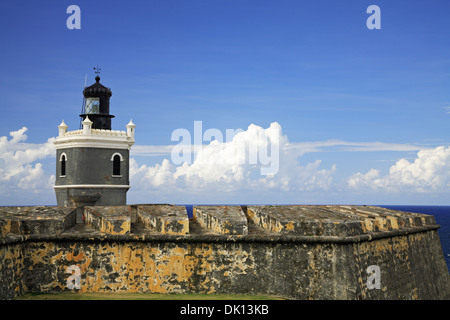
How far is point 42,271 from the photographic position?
31.2 ft

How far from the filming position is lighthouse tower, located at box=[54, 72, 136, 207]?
24.5 metres

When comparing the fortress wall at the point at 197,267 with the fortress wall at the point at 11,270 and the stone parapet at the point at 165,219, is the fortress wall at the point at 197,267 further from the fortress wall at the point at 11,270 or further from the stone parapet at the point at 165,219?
the stone parapet at the point at 165,219

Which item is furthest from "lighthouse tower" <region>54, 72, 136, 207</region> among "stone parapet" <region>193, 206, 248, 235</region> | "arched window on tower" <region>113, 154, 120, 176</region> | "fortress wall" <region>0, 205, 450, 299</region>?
"stone parapet" <region>193, 206, 248, 235</region>

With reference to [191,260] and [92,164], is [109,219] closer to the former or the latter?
[191,260]

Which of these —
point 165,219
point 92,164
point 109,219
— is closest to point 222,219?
point 165,219

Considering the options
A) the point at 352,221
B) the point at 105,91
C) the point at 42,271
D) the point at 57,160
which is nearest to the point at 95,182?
the point at 57,160

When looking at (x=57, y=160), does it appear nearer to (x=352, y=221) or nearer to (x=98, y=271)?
(x=98, y=271)

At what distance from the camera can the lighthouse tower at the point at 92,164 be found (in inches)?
964

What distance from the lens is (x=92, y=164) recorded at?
80.9 feet

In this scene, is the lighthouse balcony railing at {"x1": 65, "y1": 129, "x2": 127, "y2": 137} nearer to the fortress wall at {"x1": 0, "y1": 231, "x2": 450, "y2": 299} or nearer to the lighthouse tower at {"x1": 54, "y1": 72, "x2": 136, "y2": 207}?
the lighthouse tower at {"x1": 54, "y1": 72, "x2": 136, "y2": 207}

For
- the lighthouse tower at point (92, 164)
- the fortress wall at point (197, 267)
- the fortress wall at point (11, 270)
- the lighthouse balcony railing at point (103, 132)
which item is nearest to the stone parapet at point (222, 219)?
the fortress wall at point (197, 267)

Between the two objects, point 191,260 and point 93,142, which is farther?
point 93,142

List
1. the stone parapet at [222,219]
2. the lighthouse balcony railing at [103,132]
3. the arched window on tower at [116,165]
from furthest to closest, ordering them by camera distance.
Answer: the arched window on tower at [116,165] < the lighthouse balcony railing at [103,132] < the stone parapet at [222,219]
